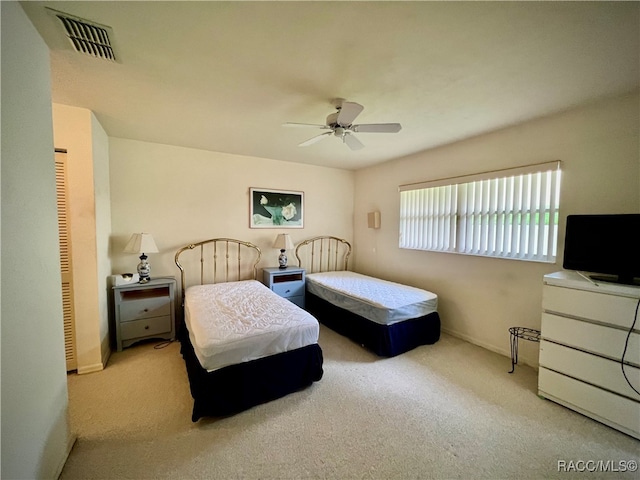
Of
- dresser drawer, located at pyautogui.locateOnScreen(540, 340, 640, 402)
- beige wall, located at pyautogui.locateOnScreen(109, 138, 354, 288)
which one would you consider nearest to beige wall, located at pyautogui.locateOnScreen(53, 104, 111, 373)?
beige wall, located at pyautogui.locateOnScreen(109, 138, 354, 288)

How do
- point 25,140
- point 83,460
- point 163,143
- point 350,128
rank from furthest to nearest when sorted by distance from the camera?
point 163,143 → point 350,128 → point 83,460 → point 25,140

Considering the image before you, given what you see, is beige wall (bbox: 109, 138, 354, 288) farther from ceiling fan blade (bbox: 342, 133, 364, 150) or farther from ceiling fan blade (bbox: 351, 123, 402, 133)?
ceiling fan blade (bbox: 351, 123, 402, 133)

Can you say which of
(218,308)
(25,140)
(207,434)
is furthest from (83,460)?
(25,140)

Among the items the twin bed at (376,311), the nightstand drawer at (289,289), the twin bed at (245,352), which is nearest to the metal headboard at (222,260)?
the nightstand drawer at (289,289)

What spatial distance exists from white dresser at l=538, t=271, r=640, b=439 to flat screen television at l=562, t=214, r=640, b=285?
0.14 meters

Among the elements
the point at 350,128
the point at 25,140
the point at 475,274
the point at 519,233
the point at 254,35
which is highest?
the point at 254,35

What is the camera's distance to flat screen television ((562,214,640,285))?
181cm

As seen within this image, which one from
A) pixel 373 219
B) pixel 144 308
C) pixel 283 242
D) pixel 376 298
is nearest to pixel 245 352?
pixel 376 298

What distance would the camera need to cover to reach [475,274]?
3010mm

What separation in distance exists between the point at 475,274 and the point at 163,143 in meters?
4.28

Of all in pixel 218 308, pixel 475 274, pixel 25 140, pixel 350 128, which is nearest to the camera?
pixel 25 140

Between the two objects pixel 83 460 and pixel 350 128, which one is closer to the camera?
pixel 83 460

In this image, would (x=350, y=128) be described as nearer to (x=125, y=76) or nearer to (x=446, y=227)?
(x=125, y=76)

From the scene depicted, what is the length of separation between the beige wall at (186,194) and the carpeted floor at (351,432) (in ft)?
5.22
